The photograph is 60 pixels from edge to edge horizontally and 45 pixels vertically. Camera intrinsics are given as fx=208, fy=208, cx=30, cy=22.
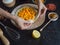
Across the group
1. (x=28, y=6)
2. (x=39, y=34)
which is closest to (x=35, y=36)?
(x=39, y=34)

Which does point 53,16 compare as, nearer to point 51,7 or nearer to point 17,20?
Answer: point 51,7

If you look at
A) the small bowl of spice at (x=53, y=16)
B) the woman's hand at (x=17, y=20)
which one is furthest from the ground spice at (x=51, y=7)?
the woman's hand at (x=17, y=20)

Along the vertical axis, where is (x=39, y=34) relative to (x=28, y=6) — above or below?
below

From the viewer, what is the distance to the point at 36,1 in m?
1.50

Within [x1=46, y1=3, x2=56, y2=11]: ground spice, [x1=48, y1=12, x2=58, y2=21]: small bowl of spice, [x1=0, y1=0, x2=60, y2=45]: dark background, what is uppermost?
[x1=46, y1=3, x2=56, y2=11]: ground spice

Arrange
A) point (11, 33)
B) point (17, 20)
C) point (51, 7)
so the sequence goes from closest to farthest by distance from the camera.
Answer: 1. point (17, 20)
2. point (11, 33)
3. point (51, 7)

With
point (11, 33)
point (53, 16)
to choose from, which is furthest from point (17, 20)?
Result: point (53, 16)

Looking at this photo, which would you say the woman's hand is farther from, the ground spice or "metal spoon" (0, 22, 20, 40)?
the ground spice

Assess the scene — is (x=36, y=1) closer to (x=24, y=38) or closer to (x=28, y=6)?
(x=28, y=6)

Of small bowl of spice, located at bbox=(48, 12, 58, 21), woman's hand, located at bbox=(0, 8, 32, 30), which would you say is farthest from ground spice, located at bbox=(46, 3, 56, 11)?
woman's hand, located at bbox=(0, 8, 32, 30)

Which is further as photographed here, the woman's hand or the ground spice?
the ground spice

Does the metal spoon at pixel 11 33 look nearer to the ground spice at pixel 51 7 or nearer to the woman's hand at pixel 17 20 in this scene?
the woman's hand at pixel 17 20

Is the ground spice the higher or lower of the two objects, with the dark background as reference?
higher

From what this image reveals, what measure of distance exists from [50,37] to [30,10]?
9.5 inches
